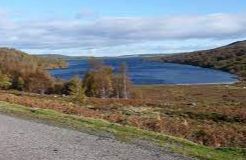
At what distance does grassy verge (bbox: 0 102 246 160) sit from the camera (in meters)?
11.0

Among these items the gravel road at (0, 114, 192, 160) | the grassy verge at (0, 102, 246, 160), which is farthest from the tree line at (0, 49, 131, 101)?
the gravel road at (0, 114, 192, 160)

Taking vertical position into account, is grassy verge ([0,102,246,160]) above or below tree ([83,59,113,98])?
above

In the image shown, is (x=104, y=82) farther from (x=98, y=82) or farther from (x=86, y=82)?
(x=86, y=82)

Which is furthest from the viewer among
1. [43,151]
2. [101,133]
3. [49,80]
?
[49,80]

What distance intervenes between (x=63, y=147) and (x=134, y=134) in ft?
8.33

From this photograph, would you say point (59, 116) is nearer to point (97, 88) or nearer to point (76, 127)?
point (76, 127)

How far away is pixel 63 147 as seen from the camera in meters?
11.5

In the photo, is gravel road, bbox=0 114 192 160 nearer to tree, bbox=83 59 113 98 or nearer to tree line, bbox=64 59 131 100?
tree line, bbox=64 59 131 100

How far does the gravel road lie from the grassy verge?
61 centimetres

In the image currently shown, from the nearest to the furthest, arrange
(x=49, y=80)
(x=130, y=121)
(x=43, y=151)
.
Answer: (x=43, y=151) → (x=130, y=121) → (x=49, y=80)

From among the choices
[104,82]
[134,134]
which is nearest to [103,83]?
[104,82]

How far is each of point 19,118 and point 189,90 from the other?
110454 mm

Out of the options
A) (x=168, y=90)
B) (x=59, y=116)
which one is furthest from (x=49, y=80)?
(x=59, y=116)

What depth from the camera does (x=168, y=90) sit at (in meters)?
126
